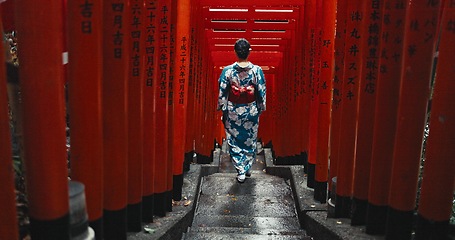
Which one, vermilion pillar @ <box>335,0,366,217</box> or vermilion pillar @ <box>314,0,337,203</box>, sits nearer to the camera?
vermilion pillar @ <box>335,0,366,217</box>

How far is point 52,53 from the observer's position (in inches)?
82.9

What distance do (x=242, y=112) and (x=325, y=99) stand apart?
283 centimetres

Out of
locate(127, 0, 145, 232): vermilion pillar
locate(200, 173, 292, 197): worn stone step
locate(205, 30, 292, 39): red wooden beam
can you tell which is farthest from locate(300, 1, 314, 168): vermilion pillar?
locate(127, 0, 145, 232): vermilion pillar

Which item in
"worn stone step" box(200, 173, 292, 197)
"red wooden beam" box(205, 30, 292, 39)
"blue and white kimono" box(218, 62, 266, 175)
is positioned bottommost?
"worn stone step" box(200, 173, 292, 197)

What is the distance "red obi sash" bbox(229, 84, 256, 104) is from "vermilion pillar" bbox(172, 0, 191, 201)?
218 cm

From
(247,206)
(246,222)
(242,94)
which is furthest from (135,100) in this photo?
(242,94)

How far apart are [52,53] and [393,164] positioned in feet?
7.55

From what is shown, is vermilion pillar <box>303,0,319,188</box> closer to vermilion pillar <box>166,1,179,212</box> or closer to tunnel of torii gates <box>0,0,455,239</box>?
tunnel of torii gates <box>0,0,455,239</box>

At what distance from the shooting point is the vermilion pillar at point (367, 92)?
331 cm

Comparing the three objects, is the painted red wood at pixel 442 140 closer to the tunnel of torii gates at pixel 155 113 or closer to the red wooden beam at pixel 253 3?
the tunnel of torii gates at pixel 155 113

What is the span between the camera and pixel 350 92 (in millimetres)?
3719

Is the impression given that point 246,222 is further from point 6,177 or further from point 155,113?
point 6,177

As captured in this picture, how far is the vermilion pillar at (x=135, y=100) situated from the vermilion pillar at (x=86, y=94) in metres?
0.60

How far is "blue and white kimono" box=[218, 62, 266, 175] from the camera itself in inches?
289
